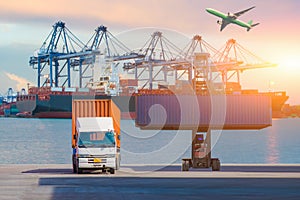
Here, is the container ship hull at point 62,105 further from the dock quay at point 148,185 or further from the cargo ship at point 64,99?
the dock quay at point 148,185

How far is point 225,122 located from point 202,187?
11684mm

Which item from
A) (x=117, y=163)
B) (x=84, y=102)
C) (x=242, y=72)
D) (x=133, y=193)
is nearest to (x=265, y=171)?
(x=117, y=163)

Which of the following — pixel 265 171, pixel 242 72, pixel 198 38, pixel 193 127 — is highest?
pixel 198 38

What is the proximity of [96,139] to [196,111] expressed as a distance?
7122 millimetres

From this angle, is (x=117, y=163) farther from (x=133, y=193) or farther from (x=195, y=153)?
(x=133, y=193)

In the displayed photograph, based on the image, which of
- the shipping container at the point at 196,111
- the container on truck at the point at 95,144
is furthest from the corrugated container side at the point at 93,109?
the shipping container at the point at 196,111

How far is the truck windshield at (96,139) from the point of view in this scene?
96.0 ft

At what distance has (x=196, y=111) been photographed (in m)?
34.1

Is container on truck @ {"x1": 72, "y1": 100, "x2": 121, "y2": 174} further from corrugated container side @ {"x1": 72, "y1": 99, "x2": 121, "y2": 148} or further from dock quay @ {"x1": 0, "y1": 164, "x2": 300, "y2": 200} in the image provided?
corrugated container side @ {"x1": 72, "y1": 99, "x2": 121, "y2": 148}

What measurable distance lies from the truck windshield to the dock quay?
1600mm

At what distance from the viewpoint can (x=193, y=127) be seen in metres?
34.8

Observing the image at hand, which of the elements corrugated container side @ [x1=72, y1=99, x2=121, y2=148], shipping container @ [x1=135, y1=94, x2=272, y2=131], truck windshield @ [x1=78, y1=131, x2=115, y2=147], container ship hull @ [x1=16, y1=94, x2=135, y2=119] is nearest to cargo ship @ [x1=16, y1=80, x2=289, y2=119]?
container ship hull @ [x1=16, y1=94, x2=135, y2=119]

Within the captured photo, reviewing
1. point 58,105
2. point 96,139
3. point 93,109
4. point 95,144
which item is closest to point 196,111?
point 93,109

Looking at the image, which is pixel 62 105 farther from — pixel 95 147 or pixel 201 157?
pixel 95 147
